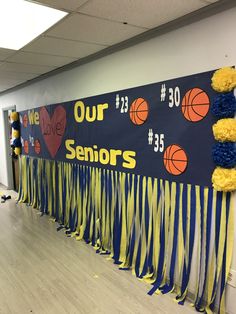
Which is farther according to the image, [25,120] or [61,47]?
[25,120]

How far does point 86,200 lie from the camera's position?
3.57 m

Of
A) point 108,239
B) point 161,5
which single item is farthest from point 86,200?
point 161,5

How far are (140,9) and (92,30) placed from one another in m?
0.55

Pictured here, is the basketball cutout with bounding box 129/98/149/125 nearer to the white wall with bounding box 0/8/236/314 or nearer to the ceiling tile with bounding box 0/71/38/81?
the white wall with bounding box 0/8/236/314

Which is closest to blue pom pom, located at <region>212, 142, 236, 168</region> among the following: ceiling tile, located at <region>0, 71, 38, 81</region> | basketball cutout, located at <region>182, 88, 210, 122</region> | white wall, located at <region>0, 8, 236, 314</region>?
basketball cutout, located at <region>182, 88, 210, 122</region>

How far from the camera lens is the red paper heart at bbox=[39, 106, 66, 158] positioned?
393cm

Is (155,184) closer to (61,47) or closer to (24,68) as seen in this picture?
(61,47)

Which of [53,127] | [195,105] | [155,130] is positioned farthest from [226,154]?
[53,127]

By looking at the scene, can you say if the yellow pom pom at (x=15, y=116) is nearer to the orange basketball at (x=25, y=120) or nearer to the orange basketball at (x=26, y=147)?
the orange basketball at (x=25, y=120)

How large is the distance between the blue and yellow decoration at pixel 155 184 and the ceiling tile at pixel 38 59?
531 mm

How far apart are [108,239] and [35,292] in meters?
1.00

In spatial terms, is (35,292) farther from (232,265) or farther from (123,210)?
(232,265)

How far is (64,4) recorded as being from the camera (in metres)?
1.82

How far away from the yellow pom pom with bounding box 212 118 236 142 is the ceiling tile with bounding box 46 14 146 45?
111 centimetres
